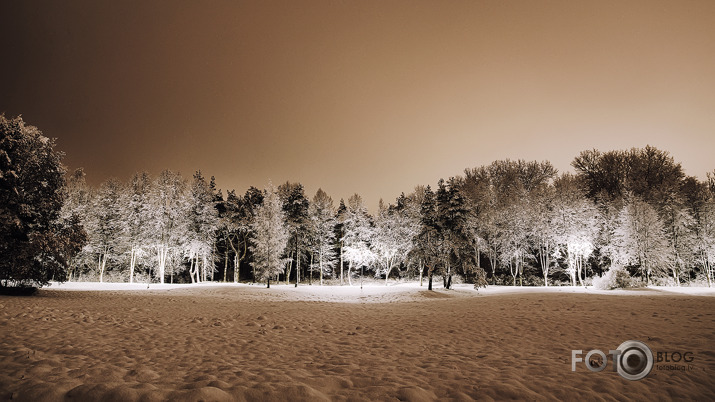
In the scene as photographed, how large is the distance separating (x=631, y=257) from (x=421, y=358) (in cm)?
3907

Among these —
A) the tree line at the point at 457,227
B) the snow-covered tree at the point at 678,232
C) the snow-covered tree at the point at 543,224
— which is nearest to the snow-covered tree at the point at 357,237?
the tree line at the point at 457,227

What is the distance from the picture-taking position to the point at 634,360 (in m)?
6.80

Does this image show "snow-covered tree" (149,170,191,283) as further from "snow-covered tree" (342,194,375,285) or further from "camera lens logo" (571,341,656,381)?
"camera lens logo" (571,341,656,381)

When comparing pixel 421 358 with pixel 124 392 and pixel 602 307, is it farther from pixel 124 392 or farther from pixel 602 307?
pixel 602 307

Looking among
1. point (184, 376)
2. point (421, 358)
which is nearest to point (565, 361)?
point (421, 358)

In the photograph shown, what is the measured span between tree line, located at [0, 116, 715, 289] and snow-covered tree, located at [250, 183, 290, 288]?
12 cm

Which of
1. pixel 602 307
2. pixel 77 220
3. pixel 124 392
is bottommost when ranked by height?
pixel 602 307

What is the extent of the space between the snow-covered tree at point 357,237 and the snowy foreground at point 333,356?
108ft

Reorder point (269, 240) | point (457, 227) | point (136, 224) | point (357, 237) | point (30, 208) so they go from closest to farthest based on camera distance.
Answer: point (30, 208) < point (457, 227) < point (269, 240) < point (136, 224) < point (357, 237)

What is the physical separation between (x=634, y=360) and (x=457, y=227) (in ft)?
75.9

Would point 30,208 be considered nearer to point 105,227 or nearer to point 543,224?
point 105,227

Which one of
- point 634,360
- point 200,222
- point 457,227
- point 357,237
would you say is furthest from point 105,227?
point 634,360

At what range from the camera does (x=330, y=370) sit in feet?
20.1

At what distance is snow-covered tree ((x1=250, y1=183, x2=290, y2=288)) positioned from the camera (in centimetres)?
Result: 3334
